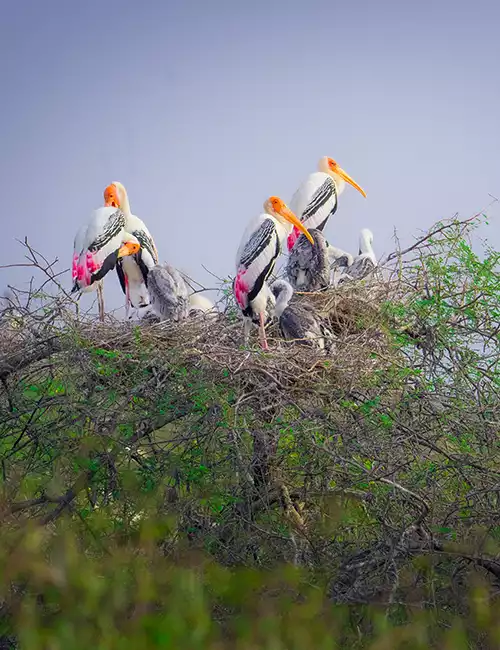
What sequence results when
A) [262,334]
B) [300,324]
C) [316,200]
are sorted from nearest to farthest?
[300,324] < [262,334] < [316,200]

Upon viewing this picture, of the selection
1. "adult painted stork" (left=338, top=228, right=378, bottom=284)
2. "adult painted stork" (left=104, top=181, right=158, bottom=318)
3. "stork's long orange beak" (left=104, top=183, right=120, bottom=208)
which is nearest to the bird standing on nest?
"adult painted stork" (left=338, top=228, right=378, bottom=284)

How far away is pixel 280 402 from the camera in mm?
5199

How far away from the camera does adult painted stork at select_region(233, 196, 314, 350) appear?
6668 millimetres

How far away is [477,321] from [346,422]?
1.30 m

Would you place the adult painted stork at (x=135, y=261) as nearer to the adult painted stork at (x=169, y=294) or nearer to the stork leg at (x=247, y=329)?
the adult painted stork at (x=169, y=294)

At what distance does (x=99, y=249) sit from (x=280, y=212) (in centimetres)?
152

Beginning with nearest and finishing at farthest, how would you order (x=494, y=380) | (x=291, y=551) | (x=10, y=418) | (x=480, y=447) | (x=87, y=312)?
(x=291, y=551) → (x=480, y=447) → (x=494, y=380) → (x=10, y=418) → (x=87, y=312)

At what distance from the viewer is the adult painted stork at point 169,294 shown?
22.6ft

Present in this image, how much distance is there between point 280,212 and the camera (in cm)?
731

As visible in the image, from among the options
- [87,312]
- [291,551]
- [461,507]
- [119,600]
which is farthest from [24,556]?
[87,312]

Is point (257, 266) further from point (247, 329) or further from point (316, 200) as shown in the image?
point (316, 200)

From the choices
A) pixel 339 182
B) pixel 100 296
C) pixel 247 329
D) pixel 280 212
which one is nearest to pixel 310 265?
pixel 280 212

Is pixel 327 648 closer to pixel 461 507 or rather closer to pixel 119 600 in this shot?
pixel 119 600

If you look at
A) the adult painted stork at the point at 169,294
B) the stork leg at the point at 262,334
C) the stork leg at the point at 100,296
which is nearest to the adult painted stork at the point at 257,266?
the stork leg at the point at 262,334
